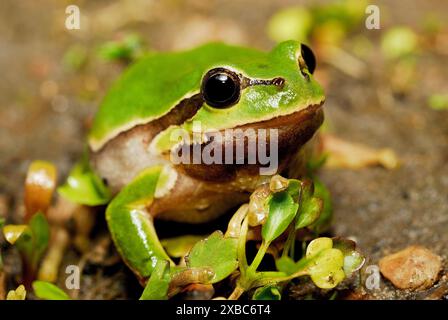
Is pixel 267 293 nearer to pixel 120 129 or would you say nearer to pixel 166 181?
pixel 166 181

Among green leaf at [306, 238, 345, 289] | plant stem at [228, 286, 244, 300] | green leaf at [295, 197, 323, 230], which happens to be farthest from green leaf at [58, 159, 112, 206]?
green leaf at [306, 238, 345, 289]

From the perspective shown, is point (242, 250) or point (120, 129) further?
point (120, 129)

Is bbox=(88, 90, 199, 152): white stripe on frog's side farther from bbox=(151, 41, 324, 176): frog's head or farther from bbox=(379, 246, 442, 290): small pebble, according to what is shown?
bbox=(379, 246, 442, 290): small pebble

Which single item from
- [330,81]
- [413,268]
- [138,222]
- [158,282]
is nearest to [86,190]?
[138,222]

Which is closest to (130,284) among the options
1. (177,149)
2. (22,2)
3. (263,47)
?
(177,149)

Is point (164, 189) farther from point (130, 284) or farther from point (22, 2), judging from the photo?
point (22, 2)

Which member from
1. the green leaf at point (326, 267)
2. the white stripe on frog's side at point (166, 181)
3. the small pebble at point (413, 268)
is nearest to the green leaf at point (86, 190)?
the white stripe on frog's side at point (166, 181)
